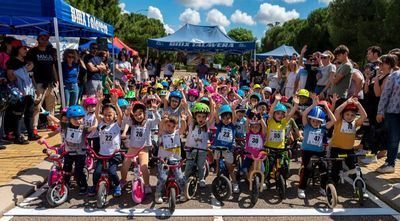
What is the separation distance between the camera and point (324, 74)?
8.16 metres

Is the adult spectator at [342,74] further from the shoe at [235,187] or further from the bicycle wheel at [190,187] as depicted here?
the bicycle wheel at [190,187]

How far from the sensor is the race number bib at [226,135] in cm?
546

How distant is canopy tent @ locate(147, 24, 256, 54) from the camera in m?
16.7

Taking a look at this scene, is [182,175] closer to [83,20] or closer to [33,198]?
[33,198]

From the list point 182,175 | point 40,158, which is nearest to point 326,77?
point 182,175

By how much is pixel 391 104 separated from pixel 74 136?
5041 millimetres

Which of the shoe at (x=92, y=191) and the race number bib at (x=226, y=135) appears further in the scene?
the race number bib at (x=226, y=135)

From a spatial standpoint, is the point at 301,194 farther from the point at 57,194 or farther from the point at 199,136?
the point at 57,194

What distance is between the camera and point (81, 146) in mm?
5203

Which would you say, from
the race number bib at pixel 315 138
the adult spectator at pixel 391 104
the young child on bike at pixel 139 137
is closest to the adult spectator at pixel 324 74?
the adult spectator at pixel 391 104

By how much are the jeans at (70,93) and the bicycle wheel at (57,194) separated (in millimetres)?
4216

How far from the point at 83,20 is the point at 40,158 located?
380cm

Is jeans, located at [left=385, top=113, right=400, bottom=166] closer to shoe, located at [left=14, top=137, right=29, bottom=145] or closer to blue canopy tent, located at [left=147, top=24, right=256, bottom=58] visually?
shoe, located at [left=14, top=137, right=29, bottom=145]

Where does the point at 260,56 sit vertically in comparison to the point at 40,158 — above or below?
above
